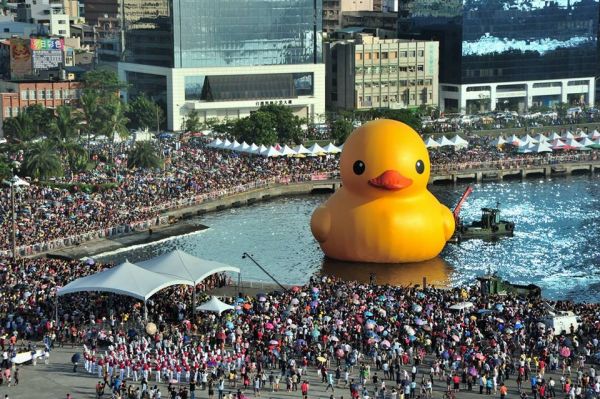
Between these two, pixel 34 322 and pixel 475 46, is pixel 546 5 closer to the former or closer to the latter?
pixel 475 46

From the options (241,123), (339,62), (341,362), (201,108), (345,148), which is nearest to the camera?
(341,362)

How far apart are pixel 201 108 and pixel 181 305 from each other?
308 feet

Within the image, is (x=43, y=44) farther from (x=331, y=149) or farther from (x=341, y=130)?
(x=331, y=149)

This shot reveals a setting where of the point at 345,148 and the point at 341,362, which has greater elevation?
the point at 345,148

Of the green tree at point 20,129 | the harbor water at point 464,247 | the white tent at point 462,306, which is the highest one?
the green tree at point 20,129

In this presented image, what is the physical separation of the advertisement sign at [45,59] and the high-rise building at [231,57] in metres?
10.5

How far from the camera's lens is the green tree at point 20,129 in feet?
458

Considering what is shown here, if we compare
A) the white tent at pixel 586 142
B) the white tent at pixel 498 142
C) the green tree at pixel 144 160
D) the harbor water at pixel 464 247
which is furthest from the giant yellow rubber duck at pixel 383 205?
the white tent at pixel 586 142

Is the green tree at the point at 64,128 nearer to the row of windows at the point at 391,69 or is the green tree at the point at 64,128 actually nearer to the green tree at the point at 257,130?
the green tree at the point at 257,130

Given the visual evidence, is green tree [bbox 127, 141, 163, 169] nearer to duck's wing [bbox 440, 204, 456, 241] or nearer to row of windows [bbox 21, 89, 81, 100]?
row of windows [bbox 21, 89, 81, 100]

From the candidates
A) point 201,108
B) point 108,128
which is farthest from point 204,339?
point 201,108

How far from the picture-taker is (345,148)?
94.9 m

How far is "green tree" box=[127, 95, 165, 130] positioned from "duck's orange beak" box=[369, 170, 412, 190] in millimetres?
73137

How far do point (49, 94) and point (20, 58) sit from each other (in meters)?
13.6
